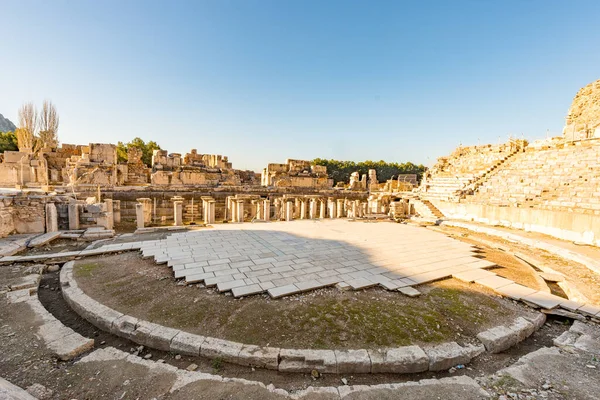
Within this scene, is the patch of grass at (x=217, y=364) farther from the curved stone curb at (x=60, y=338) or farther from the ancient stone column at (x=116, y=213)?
the ancient stone column at (x=116, y=213)

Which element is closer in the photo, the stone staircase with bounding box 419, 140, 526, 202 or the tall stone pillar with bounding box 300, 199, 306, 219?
the tall stone pillar with bounding box 300, 199, 306, 219

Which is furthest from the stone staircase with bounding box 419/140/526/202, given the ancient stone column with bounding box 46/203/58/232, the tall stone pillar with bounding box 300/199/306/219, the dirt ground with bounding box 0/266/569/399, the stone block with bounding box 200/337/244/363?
the ancient stone column with bounding box 46/203/58/232

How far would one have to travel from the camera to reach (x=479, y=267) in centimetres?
571

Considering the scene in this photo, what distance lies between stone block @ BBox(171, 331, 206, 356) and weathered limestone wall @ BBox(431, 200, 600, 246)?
1162 centimetres

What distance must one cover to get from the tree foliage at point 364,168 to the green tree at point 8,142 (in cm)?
3675

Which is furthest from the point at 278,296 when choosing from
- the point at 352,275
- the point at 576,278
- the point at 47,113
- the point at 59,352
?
the point at 47,113

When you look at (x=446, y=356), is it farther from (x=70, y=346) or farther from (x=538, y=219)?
(x=538, y=219)

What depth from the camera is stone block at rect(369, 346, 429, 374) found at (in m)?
2.68

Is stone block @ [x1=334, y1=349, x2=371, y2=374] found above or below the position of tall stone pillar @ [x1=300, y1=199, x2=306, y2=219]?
below

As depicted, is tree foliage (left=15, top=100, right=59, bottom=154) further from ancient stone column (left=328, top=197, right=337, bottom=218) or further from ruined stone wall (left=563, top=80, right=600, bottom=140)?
ruined stone wall (left=563, top=80, right=600, bottom=140)

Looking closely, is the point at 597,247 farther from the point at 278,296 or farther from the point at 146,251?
the point at 146,251

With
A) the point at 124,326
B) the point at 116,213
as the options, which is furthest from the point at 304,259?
the point at 116,213

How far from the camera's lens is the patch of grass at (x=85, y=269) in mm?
4760

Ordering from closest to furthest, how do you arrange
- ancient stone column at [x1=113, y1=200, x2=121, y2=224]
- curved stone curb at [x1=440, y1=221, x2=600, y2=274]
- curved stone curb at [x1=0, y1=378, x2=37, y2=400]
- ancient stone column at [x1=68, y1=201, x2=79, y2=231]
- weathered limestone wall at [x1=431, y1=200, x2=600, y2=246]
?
curved stone curb at [x1=0, y1=378, x2=37, y2=400] → curved stone curb at [x1=440, y1=221, x2=600, y2=274] → weathered limestone wall at [x1=431, y1=200, x2=600, y2=246] → ancient stone column at [x1=68, y1=201, x2=79, y2=231] → ancient stone column at [x1=113, y1=200, x2=121, y2=224]
